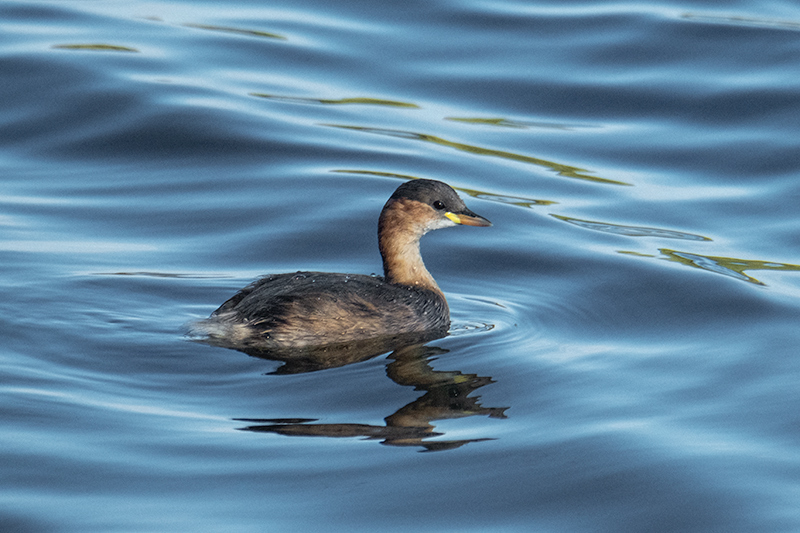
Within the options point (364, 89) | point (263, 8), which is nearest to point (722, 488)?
point (364, 89)

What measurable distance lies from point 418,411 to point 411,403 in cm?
11

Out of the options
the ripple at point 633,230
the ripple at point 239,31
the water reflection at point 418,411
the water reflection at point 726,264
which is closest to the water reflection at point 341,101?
the ripple at point 239,31

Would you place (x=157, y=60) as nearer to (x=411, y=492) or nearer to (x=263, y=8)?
(x=263, y=8)

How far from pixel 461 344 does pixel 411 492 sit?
2.06m

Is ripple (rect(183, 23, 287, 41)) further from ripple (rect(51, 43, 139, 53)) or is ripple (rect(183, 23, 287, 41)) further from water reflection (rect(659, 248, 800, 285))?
water reflection (rect(659, 248, 800, 285))

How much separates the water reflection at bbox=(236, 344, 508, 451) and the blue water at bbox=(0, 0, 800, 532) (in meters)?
0.02

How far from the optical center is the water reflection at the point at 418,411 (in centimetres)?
578

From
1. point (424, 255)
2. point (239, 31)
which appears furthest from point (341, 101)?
point (424, 255)

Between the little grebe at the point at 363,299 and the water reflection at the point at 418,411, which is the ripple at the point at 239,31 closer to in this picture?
the little grebe at the point at 363,299

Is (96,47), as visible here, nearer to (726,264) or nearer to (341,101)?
(341,101)

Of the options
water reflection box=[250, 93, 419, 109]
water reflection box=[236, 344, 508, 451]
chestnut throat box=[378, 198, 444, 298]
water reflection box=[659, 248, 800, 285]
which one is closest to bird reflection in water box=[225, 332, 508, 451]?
water reflection box=[236, 344, 508, 451]

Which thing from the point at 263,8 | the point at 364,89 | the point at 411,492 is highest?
the point at 263,8

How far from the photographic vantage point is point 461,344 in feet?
23.8

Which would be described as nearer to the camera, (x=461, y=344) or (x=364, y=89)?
(x=461, y=344)
